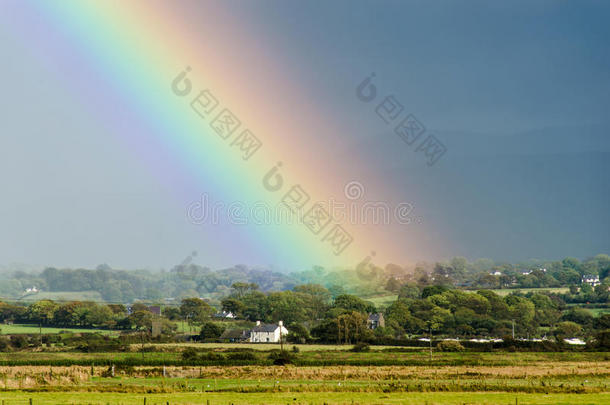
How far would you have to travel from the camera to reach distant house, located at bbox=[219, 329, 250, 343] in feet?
353

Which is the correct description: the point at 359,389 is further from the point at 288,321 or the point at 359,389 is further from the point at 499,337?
the point at 288,321

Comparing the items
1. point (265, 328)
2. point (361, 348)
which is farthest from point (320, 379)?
point (265, 328)

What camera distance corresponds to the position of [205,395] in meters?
46.8

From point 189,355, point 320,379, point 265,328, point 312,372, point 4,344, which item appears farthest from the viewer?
point 265,328

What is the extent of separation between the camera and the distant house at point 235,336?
353 feet

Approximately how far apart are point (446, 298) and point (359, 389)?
83211 millimetres

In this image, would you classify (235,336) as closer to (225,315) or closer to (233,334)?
(233,334)

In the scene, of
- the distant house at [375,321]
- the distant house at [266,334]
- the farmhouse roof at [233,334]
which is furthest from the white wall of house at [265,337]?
the distant house at [375,321]

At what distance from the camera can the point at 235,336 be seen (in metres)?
109

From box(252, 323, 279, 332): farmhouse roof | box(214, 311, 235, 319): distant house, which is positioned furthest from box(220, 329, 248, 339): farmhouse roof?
box(214, 311, 235, 319): distant house

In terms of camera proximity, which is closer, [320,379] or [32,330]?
[320,379]

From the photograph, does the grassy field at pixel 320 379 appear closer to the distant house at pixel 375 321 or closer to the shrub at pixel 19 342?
the shrub at pixel 19 342

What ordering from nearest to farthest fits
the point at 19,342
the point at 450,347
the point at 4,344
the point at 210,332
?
1. the point at 450,347
2. the point at 4,344
3. the point at 19,342
4. the point at 210,332

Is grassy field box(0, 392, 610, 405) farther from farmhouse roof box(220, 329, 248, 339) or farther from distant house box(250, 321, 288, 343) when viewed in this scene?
distant house box(250, 321, 288, 343)
